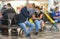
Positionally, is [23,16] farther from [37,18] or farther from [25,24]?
[37,18]

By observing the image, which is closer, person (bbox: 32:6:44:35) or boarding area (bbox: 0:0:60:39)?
boarding area (bbox: 0:0:60:39)

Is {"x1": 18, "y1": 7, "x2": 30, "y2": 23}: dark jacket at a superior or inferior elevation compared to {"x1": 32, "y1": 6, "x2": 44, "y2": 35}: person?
superior

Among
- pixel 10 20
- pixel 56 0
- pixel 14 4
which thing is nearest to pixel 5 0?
pixel 14 4

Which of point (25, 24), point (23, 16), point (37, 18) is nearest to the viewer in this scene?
point (23, 16)

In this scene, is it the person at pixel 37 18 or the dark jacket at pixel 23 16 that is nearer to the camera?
the dark jacket at pixel 23 16

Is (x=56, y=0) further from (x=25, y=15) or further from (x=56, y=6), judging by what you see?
(x=25, y=15)

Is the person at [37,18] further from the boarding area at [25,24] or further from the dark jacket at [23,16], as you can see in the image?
the dark jacket at [23,16]

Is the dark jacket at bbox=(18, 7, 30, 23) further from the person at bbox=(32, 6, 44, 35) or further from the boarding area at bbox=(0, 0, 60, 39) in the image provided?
the person at bbox=(32, 6, 44, 35)

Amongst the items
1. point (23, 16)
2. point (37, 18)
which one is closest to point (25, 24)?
point (23, 16)

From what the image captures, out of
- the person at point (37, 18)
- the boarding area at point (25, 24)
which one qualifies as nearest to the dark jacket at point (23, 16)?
the boarding area at point (25, 24)

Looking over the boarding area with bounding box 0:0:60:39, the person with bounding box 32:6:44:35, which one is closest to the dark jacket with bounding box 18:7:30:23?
the boarding area with bounding box 0:0:60:39

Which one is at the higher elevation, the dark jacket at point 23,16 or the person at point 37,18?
the dark jacket at point 23,16

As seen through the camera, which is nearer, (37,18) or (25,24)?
(25,24)

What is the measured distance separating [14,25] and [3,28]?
596mm
